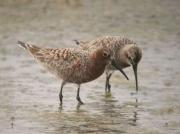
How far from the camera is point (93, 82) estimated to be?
15023 millimetres

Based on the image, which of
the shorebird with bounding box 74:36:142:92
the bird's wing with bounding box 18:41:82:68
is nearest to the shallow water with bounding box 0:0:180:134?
the shorebird with bounding box 74:36:142:92

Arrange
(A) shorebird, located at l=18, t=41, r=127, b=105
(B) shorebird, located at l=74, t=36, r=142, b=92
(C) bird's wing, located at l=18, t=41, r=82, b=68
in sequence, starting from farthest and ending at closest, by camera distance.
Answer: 1. (B) shorebird, located at l=74, t=36, r=142, b=92
2. (C) bird's wing, located at l=18, t=41, r=82, b=68
3. (A) shorebird, located at l=18, t=41, r=127, b=105

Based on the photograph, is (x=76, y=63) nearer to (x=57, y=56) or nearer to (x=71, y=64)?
(x=71, y=64)

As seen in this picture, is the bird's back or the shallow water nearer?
the shallow water

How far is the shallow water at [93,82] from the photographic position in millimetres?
11766

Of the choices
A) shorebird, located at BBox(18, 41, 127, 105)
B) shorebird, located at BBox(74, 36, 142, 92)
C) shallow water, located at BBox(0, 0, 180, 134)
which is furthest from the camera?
shorebird, located at BBox(74, 36, 142, 92)

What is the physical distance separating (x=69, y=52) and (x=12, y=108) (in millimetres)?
1538

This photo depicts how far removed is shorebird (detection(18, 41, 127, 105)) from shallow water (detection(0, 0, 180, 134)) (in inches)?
18.6

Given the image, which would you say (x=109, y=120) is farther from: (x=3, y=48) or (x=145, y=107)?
(x=3, y=48)

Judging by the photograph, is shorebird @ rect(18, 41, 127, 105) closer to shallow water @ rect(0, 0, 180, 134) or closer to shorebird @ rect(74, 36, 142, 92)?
shallow water @ rect(0, 0, 180, 134)

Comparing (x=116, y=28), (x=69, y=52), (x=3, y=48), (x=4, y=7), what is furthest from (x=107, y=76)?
(x=4, y=7)

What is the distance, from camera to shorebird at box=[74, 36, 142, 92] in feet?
46.0

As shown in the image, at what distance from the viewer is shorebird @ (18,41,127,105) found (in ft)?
42.2

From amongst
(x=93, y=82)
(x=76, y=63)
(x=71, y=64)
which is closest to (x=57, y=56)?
(x=71, y=64)
